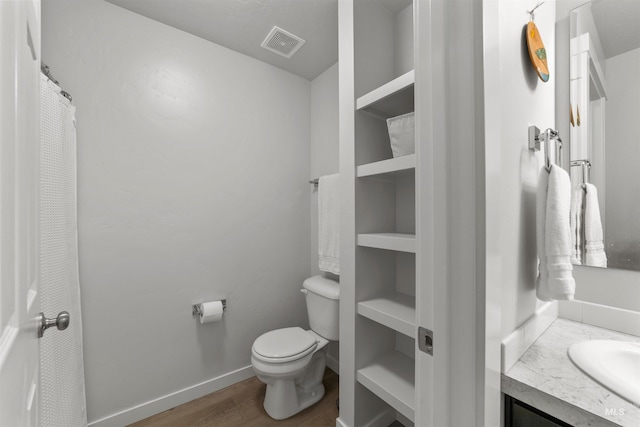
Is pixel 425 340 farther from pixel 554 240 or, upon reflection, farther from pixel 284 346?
pixel 284 346

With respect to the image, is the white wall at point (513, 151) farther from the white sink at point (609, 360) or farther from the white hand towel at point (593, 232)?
the white hand towel at point (593, 232)

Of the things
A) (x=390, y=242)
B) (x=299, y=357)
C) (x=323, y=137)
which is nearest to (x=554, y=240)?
(x=390, y=242)

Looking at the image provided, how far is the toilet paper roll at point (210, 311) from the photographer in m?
1.59

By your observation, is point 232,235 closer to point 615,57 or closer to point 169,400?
point 169,400

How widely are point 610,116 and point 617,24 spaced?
0.35 m

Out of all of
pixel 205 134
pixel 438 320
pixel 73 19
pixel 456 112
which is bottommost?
pixel 438 320

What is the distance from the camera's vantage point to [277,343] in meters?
1.57

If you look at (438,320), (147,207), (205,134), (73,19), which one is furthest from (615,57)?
(73,19)

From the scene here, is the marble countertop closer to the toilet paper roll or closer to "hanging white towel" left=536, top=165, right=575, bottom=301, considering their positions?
"hanging white towel" left=536, top=165, right=575, bottom=301

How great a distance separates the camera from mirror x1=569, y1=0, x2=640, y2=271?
3.00ft

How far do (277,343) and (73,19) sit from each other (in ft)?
6.90

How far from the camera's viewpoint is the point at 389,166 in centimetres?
111

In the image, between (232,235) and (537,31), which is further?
(232,235)

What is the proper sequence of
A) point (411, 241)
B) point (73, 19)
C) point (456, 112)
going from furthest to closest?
point (73, 19), point (411, 241), point (456, 112)
